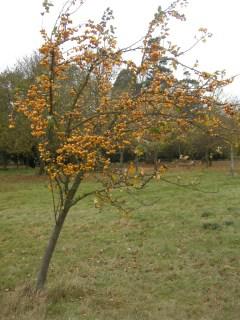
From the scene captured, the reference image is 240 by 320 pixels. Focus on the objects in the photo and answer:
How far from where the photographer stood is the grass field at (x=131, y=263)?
16.5ft

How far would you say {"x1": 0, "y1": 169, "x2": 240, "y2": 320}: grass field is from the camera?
16.5 feet

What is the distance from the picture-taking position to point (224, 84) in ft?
14.7

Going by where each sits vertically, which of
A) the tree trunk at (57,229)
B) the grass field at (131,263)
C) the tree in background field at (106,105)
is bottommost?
the grass field at (131,263)

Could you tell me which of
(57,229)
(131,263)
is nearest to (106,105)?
(57,229)

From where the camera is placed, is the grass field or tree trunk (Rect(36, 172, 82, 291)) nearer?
the grass field

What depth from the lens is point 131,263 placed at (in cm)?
697

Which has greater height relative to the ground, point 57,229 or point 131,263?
point 57,229

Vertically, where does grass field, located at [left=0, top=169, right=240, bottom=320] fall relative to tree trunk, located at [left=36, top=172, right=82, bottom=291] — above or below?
below

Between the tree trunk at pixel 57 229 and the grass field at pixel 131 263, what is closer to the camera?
the grass field at pixel 131 263

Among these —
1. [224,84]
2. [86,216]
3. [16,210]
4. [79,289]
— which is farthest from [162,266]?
[16,210]

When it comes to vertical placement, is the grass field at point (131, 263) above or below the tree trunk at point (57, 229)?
below

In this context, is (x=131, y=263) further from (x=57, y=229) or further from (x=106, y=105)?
(x=106, y=105)

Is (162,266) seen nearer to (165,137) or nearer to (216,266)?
(216,266)

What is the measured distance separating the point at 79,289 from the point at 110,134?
7.44ft
